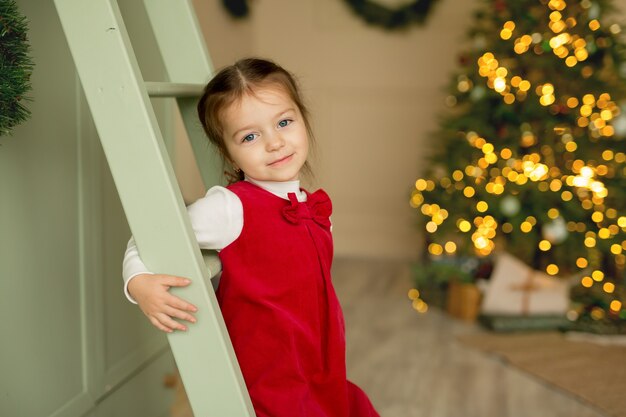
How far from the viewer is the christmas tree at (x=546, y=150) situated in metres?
3.05

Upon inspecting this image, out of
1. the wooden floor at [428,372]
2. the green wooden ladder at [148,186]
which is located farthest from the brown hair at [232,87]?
the wooden floor at [428,372]

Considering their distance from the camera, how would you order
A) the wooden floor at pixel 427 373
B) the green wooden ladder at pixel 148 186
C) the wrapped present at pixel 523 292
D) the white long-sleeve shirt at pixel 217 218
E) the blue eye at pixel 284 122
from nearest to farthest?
the green wooden ladder at pixel 148 186 < the white long-sleeve shirt at pixel 217 218 < the blue eye at pixel 284 122 < the wooden floor at pixel 427 373 < the wrapped present at pixel 523 292

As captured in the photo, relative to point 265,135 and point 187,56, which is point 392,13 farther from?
point 265,135

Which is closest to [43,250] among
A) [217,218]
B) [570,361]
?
[217,218]

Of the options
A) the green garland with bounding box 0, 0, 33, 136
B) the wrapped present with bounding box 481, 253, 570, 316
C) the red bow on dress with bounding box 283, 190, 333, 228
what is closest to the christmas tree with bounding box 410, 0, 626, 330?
the wrapped present with bounding box 481, 253, 570, 316

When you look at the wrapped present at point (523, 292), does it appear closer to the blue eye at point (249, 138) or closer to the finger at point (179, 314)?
the blue eye at point (249, 138)

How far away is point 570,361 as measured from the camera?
2596 mm

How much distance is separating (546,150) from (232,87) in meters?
2.30

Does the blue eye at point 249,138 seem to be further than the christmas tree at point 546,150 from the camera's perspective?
No

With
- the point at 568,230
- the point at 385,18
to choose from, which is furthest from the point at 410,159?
Answer: the point at 568,230

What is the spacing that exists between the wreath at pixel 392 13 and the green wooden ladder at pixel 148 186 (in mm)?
3374

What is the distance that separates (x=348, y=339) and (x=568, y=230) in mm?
1145

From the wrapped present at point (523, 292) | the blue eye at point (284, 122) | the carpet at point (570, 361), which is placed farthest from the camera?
the wrapped present at point (523, 292)

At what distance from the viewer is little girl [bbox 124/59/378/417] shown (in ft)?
3.96
